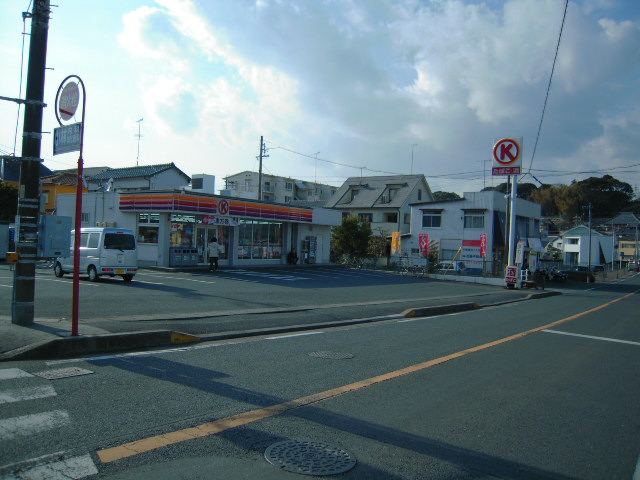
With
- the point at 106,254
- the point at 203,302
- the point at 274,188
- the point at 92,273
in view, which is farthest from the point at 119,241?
the point at 274,188

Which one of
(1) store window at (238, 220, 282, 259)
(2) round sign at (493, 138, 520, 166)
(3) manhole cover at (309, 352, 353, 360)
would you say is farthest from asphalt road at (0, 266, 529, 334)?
(1) store window at (238, 220, 282, 259)

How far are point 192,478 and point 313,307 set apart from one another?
11.0m

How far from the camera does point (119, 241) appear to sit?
19109 mm

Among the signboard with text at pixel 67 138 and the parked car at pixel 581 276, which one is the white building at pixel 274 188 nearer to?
the parked car at pixel 581 276

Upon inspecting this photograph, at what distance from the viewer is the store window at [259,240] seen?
31469mm

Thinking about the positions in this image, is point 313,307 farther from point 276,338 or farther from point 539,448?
point 539,448

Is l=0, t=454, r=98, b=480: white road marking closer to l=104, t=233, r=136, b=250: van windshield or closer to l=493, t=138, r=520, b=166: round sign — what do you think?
l=104, t=233, r=136, b=250: van windshield

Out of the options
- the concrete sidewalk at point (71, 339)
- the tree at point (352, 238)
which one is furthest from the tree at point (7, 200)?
the concrete sidewalk at point (71, 339)

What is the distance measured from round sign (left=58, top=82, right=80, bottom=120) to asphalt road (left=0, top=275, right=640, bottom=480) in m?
4.02

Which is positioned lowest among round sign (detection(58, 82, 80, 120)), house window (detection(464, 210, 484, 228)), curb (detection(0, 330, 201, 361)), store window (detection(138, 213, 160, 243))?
curb (detection(0, 330, 201, 361))

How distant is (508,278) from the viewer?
3047cm

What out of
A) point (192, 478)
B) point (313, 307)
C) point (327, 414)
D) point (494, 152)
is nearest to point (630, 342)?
point (313, 307)

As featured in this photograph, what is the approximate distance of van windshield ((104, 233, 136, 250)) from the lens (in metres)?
18.9

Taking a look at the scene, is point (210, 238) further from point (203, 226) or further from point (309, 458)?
point (309, 458)
